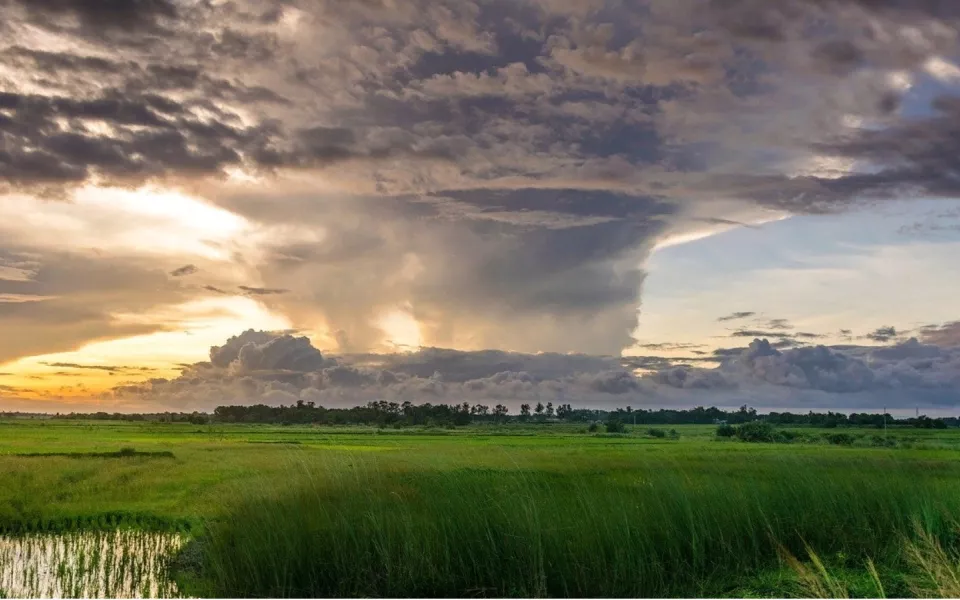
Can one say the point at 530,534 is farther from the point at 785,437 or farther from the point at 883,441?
the point at 785,437

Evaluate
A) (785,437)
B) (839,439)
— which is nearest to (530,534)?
(839,439)

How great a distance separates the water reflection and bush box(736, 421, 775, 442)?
59444 millimetres

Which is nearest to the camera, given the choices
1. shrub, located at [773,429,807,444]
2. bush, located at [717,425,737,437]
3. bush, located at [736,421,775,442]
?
shrub, located at [773,429,807,444]

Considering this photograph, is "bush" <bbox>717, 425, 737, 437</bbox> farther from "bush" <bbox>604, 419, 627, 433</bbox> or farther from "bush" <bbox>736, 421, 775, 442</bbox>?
"bush" <bbox>604, 419, 627, 433</bbox>

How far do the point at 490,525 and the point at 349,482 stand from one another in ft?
8.49

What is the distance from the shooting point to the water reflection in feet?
37.9

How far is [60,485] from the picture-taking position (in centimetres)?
2577

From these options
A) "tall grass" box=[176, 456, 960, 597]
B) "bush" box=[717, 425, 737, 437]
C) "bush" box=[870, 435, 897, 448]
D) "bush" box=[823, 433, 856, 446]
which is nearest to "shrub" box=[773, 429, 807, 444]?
"bush" box=[823, 433, 856, 446]

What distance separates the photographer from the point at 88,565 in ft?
43.9

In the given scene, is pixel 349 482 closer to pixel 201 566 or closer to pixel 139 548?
pixel 201 566

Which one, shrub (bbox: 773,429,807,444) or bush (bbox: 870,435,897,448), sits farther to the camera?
shrub (bbox: 773,429,807,444)

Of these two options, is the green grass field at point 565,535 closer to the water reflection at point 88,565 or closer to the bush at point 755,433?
the water reflection at point 88,565

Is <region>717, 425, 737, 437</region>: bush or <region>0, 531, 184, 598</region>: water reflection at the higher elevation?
<region>717, 425, 737, 437</region>: bush

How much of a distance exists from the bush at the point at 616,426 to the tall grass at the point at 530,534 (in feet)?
256
